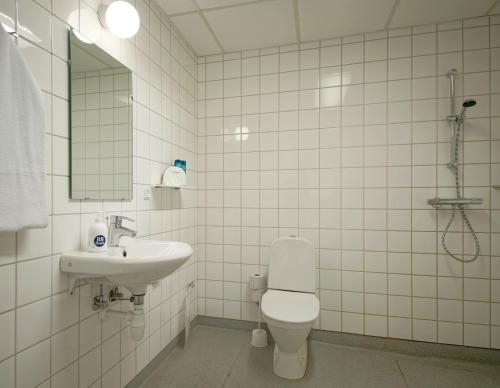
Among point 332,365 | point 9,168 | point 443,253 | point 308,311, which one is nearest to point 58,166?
point 9,168

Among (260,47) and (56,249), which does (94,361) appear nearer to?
(56,249)

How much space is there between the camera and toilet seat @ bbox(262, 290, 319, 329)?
150cm

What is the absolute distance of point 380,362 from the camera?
1.85 meters

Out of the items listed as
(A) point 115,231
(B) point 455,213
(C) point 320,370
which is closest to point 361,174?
(B) point 455,213

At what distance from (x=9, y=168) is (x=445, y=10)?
2601 millimetres

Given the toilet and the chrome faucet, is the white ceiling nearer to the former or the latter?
the chrome faucet

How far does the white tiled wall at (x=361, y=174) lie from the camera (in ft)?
6.14

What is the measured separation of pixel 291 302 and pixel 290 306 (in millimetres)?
65

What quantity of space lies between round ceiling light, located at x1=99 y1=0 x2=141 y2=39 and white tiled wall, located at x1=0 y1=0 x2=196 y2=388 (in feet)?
0.15

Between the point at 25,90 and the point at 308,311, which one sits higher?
the point at 25,90

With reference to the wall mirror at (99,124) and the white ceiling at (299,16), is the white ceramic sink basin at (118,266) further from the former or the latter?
the white ceiling at (299,16)

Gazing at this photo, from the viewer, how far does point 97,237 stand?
45.9 inches

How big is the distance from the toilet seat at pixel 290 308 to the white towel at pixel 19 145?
49.8 inches

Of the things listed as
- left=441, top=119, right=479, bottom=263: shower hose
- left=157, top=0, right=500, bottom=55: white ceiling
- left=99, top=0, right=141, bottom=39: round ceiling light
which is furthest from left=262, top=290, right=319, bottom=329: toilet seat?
left=157, top=0, right=500, bottom=55: white ceiling
